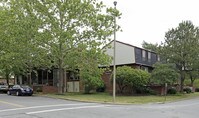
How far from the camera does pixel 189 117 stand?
17.7 meters

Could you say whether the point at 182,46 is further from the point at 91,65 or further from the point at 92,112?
the point at 92,112

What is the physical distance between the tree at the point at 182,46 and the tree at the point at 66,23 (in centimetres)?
1052

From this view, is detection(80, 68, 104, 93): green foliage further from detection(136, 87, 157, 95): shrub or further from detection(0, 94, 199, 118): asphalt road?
detection(0, 94, 199, 118): asphalt road

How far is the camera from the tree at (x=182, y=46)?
42688mm

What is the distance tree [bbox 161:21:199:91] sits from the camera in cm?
4269

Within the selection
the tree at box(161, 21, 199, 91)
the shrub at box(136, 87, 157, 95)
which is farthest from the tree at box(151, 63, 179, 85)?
the tree at box(161, 21, 199, 91)

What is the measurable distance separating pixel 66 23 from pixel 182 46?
1532 centimetres

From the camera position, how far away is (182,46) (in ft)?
141

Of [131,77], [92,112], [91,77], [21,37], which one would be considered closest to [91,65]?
[91,77]

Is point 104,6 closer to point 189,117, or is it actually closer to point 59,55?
point 59,55

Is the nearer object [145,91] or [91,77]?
[91,77]

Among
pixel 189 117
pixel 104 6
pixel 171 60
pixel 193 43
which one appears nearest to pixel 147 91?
pixel 171 60

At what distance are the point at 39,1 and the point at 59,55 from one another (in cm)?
624

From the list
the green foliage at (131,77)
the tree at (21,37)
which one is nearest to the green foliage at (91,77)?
the green foliage at (131,77)
